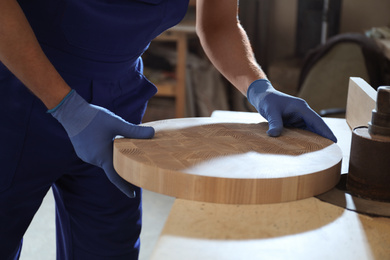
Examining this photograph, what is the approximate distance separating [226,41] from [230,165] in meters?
0.67

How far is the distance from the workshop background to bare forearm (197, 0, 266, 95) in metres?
1.39

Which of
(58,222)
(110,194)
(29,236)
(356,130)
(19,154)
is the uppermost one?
(356,130)

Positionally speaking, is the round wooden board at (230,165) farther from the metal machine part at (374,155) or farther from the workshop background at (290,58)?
the workshop background at (290,58)

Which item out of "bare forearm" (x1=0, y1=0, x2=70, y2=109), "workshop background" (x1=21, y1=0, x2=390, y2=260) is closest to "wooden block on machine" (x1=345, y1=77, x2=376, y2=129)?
"bare forearm" (x1=0, y1=0, x2=70, y2=109)

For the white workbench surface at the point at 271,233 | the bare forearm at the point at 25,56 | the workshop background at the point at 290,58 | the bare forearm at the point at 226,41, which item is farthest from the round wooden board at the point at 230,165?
the workshop background at the point at 290,58

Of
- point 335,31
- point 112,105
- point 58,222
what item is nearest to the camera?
point 112,105

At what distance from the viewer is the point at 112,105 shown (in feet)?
4.39

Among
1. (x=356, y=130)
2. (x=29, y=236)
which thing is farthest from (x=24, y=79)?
(x=29, y=236)

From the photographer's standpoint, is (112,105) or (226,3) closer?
(112,105)

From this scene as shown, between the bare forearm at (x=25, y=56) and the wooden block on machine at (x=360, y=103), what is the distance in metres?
0.77

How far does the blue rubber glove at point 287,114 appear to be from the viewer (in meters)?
1.20

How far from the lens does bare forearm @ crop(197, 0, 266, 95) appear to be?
1.47 m

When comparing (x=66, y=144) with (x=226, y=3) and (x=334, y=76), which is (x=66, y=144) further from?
(x=334, y=76)

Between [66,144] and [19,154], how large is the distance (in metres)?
0.12
